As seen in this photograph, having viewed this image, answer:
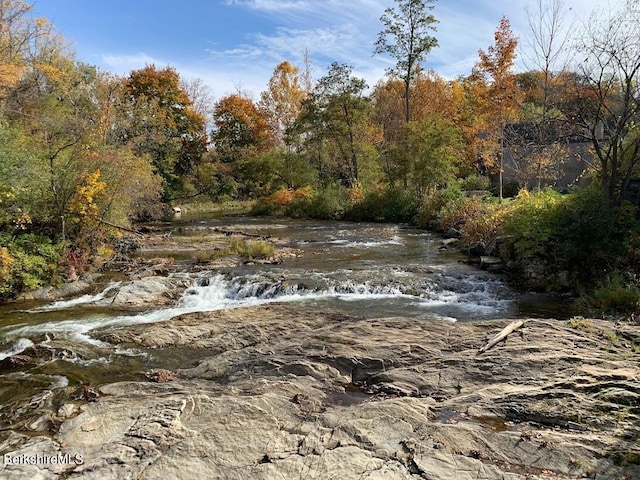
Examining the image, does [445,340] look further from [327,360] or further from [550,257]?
[550,257]

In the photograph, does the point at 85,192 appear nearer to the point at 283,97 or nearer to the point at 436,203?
the point at 436,203

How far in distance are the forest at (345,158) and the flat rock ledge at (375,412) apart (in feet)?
13.4

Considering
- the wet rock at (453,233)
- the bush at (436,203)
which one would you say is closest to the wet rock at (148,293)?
the wet rock at (453,233)

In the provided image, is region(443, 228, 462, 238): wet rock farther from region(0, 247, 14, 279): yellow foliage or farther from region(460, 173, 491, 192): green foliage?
region(0, 247, 14, 279): yellow foliage

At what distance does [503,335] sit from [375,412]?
11.2ft

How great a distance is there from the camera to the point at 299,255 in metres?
16.8

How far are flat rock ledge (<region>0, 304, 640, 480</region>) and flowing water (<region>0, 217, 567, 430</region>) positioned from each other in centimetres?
66

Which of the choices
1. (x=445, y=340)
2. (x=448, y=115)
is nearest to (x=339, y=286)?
(x=445, y=340)

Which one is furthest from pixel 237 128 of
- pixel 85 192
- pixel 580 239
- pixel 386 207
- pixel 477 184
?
pixel 580 239

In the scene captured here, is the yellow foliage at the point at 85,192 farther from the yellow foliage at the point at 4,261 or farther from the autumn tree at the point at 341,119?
the autumn tree at the point at 341,119

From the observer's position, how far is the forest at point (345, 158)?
37.7 ft

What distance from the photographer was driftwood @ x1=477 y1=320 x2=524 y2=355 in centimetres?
707

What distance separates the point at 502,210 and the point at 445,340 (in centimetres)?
1084

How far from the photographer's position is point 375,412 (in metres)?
5.11
